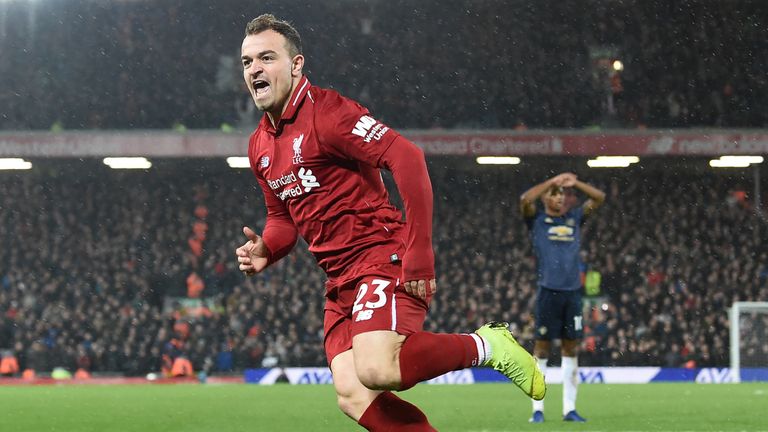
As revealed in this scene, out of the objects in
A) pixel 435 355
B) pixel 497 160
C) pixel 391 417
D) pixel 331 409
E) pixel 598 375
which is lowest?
pixel 598 375

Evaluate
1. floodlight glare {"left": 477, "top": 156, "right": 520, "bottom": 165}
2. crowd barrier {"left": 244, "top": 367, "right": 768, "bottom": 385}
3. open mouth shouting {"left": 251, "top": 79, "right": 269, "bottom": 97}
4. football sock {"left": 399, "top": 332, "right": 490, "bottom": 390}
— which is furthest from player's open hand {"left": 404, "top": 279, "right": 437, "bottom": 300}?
floodlight glare {"left": 477, "top": 156, "right": 520, "bottom": 165}

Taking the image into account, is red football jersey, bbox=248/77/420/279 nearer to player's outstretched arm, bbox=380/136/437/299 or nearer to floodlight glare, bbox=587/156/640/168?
player's outstretched arm, bbox=380/136/437/299

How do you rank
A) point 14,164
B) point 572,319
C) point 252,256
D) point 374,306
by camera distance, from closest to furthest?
point 374,306 < point 252,256 < point 572,319 < point 14,164

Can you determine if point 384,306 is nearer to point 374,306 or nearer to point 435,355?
point 374,306

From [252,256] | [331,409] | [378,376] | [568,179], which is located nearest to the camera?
[378,376]

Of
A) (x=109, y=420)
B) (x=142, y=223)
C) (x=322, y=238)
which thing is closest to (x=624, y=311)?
(x=142, y=223)

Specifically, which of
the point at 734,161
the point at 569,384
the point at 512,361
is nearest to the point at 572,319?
the point at 569,384

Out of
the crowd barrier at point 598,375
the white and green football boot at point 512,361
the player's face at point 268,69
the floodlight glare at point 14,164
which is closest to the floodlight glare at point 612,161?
the crowd barrier at point 598,375

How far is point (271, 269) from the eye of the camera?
23422 mm

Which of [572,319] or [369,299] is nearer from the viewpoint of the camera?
[369,299]

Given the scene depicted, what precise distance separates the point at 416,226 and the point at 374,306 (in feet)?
1.30

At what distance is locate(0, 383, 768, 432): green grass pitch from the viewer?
8859 millimetres

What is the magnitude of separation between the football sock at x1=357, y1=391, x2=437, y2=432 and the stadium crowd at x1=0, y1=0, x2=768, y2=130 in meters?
19.2

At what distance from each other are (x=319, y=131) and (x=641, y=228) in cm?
2036
